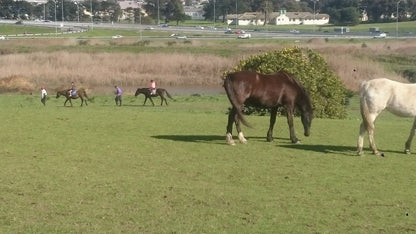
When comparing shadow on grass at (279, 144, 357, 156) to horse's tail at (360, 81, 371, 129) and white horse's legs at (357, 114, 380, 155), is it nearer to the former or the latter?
white horse's legs at (357, 114, 380, 155)

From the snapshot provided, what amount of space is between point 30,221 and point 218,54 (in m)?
64.6

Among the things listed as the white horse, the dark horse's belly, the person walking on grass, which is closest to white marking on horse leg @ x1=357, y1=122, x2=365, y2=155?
the white horse

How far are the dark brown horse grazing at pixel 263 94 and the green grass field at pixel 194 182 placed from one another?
2.27 feet

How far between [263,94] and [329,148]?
6.77 ft

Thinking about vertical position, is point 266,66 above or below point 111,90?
above

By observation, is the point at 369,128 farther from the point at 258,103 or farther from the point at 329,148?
the point at 258,103

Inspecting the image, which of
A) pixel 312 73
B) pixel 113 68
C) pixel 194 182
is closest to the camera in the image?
pixel 194 182

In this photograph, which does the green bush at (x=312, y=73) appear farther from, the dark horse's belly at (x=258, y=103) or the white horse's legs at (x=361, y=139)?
the white horse's legs at (x=361, y=139)

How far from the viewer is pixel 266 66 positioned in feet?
87.0

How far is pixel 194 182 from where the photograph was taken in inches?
473

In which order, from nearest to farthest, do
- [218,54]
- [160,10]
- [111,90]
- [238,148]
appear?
[238,148], [111,90], [218,54], [160,10]

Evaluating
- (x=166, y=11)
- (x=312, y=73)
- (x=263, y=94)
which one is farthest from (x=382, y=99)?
(x=166, y=11)

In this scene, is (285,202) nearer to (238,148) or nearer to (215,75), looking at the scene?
(238,148)

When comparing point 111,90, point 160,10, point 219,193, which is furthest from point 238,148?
point 160,10
